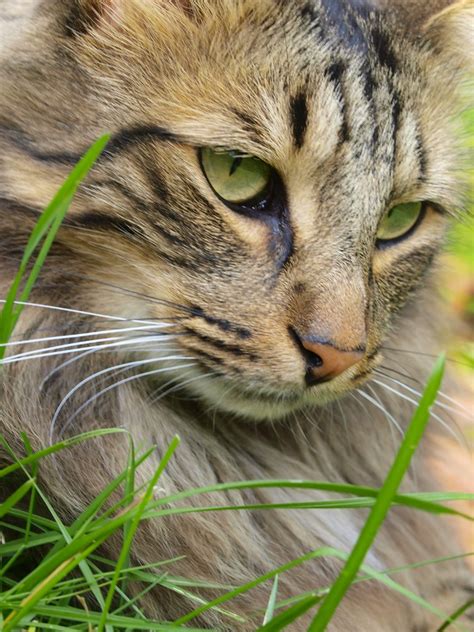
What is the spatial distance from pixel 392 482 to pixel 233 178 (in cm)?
55

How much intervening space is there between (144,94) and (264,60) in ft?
0.55

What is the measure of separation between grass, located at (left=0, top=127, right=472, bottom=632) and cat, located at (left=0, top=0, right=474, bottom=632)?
60 millimetres

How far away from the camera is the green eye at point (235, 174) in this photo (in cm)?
127

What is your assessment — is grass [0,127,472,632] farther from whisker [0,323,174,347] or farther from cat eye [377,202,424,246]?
cat eye [377,202,424,246]

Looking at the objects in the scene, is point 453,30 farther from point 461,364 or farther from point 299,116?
point 461,364

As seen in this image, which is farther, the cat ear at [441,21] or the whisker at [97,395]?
the cat ear at [441,21]

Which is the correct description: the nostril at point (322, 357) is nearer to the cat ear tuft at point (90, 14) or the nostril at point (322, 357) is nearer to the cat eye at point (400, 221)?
the cat eye at point (400, 221)

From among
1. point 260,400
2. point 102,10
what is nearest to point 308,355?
point 260,400

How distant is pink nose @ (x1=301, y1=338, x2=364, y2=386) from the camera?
3.98 ft

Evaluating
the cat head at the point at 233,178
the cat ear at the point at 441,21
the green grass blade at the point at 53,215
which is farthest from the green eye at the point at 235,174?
the cat ear at the point at 441,21

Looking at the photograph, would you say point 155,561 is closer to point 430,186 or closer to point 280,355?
point 280,355

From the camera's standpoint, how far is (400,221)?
150cm

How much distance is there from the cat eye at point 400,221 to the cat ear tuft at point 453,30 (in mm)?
250

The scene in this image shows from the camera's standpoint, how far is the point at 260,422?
1.51 metres
